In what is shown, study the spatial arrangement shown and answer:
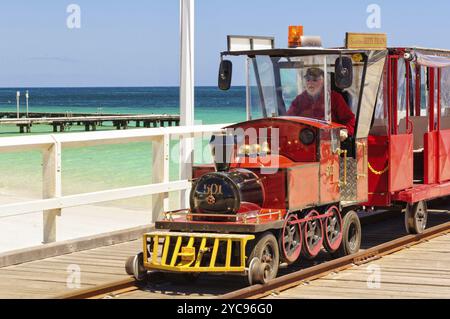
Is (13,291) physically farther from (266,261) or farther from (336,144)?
A: (336,144)

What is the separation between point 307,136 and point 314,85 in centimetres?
86

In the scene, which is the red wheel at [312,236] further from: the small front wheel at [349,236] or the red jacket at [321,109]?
the red jacket at [321,109]

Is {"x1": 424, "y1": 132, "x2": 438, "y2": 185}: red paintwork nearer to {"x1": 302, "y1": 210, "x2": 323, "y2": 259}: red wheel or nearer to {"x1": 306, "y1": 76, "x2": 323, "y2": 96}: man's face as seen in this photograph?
{"x1": 306, "y1": 76, "x2": 323, "y2": 96}: man's face

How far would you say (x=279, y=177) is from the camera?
9.70 metres

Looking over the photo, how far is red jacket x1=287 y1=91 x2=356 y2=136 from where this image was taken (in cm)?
1100

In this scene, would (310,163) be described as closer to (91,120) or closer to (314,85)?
(314,85)

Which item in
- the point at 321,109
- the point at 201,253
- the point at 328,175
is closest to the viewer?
the point at 201,253

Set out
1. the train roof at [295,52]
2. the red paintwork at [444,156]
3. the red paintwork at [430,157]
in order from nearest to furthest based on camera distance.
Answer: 1. the train roof at [295,52]
2. the red paintwork at [430,157]
3. the red paintwork at [444,156]

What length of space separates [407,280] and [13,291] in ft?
11.6

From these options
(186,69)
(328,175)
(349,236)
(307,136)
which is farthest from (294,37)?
(186,69)

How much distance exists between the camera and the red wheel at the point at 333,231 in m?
10.7

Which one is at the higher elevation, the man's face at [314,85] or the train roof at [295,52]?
the train roof at [295,52]

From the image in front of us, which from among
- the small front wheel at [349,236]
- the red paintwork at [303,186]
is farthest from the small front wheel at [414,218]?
the red paintwork at [303,186]

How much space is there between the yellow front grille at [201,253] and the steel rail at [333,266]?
1.03 feet
